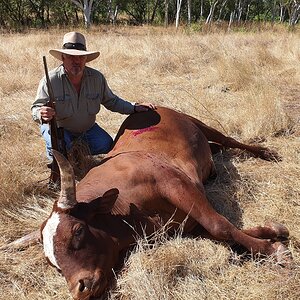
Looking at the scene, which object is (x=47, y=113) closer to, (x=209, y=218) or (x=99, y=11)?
(x=209, y=218)

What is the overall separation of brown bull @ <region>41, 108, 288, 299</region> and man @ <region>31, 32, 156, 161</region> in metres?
0.49

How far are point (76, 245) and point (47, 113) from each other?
1.69m

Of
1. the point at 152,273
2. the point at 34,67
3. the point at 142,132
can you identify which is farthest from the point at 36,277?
the point at 34,67

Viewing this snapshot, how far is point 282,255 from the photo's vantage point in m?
2.92

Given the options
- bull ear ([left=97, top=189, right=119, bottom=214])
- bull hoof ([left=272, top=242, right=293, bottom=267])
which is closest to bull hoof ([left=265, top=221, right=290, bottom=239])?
bull hoof ([left=272, top=242, right=293, bottom=267])

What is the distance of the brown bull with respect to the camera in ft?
8.14

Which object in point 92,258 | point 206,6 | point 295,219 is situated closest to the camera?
point 92,258

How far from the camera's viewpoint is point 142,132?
4.02 m

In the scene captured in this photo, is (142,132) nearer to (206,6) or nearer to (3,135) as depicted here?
(3,135)

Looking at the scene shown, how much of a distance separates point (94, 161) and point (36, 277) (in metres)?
1.87

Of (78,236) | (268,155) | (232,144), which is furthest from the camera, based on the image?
(232,144)

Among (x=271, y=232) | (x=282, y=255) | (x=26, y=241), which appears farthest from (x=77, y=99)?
(x=282, y=255)

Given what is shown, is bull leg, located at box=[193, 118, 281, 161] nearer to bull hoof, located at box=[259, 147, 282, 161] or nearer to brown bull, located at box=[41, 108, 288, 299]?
bull hoof, located at box=[259, 147, 282, 161]

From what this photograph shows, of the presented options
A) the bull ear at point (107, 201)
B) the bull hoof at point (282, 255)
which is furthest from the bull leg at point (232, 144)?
the bull ear at point (107, 201)
